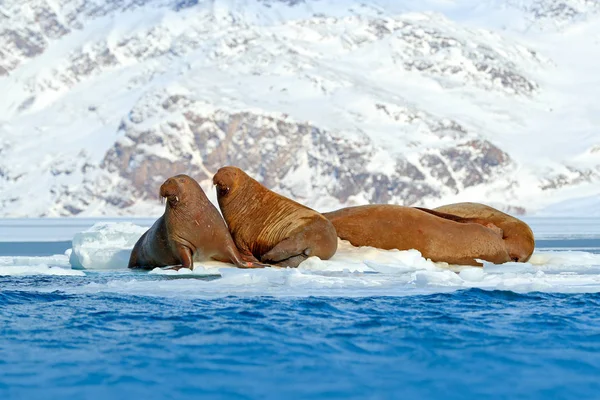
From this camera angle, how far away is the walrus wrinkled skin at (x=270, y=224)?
13.2 metres

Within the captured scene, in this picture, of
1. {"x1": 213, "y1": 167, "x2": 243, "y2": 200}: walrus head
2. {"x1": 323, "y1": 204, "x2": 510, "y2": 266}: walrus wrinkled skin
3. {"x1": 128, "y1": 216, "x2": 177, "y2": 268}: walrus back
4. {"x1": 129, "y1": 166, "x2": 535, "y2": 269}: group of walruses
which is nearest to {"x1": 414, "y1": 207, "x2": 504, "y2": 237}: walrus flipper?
{"x1": 129, "y1": 166, "x2": 535, "y2": 269}: group of walruses

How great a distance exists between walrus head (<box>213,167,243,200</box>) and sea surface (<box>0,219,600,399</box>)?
2585mm

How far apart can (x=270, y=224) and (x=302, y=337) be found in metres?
5.98

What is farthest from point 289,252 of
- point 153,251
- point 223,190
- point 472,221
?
point 472,221

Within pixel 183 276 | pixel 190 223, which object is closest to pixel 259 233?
pixel 190 223

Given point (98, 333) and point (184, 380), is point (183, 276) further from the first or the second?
point (184, 380)

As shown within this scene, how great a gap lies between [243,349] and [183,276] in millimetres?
4814

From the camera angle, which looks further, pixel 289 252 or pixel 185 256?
pixel 289 252

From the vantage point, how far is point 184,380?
6.34 metres

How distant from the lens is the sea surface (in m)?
6.25

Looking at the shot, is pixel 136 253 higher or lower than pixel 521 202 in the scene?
lower

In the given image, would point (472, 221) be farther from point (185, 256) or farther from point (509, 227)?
point (185, 256)

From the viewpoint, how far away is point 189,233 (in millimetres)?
13109

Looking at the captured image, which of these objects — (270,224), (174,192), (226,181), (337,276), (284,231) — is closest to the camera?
(337,276)
